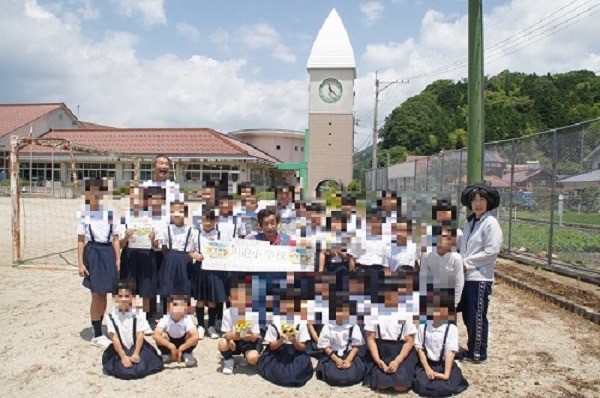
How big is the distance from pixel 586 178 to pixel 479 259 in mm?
4505

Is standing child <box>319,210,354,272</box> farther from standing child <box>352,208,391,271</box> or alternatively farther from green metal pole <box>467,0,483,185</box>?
green metal pole <box>467,0,483,185</box>

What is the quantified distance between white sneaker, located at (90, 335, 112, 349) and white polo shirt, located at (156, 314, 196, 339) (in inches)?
32.1

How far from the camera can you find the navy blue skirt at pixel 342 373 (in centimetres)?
418

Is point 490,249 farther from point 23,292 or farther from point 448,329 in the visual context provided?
point 23,292

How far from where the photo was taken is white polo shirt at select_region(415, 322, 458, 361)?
412 centimetres

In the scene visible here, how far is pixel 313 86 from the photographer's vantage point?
1500 inches

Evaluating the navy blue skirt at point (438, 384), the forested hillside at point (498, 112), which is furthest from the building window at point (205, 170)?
the forested hillside at point (498, 112)

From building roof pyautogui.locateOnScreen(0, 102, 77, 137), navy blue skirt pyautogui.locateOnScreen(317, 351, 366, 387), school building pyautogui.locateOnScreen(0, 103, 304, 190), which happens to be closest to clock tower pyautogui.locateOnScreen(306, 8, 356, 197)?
school building pyautogui.locateOnScreen(0, 103, 304, 190)

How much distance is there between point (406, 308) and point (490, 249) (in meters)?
1.02

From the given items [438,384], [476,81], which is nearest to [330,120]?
[476,81]

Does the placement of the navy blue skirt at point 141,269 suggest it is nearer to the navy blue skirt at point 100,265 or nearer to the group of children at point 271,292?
the group of children at point 271,292

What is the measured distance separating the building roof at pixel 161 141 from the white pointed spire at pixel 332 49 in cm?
951

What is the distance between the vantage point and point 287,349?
14.3 feet

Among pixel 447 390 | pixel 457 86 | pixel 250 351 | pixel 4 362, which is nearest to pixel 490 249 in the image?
pixel 447 390
